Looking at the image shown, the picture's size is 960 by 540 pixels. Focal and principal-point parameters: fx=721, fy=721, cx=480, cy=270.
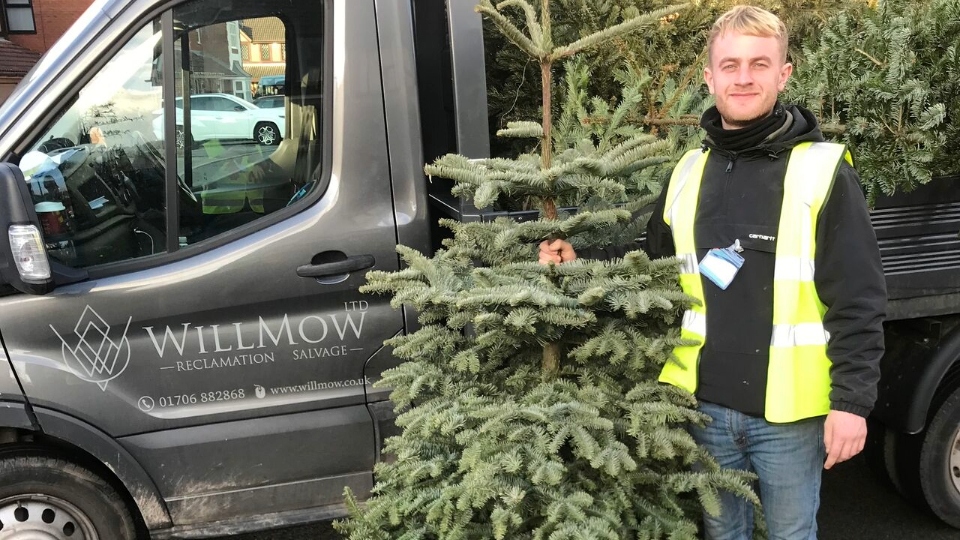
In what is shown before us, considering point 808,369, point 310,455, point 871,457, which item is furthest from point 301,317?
point 871,457

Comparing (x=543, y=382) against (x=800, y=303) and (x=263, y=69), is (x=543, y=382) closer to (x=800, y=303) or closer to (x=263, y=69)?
(x=800, y=303)

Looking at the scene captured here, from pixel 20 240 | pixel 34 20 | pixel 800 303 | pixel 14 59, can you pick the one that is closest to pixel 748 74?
pixel 800 303

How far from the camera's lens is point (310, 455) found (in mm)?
2582

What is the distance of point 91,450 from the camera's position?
2.44m

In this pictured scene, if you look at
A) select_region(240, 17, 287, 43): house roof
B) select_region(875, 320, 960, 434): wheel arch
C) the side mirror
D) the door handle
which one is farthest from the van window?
select_region(875, 320, 960, 434): wheel arch

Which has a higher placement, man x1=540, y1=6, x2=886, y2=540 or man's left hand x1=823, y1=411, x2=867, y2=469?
man x1=540, y1=6, x2=886, y2=540

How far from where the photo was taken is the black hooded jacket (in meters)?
1.71

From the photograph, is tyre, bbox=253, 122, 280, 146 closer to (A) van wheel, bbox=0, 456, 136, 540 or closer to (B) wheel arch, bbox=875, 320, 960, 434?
(A) van wheel, bbox=0, 456, 136, 540

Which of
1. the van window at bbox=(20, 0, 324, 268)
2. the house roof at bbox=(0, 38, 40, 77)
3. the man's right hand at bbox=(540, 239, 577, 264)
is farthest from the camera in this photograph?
the house roof at bbox=(0, 38, 40, 77)

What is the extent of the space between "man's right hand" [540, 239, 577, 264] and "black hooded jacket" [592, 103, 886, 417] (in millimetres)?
340

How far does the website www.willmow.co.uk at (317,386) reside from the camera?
99.5 inches

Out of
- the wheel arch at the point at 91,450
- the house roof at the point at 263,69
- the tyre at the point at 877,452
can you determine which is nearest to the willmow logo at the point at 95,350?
the wheel arch at the point at 91,450

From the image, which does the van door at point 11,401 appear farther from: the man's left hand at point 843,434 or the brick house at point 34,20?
the brick house at point 34,20

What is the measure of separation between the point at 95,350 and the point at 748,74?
2168 millimetres
